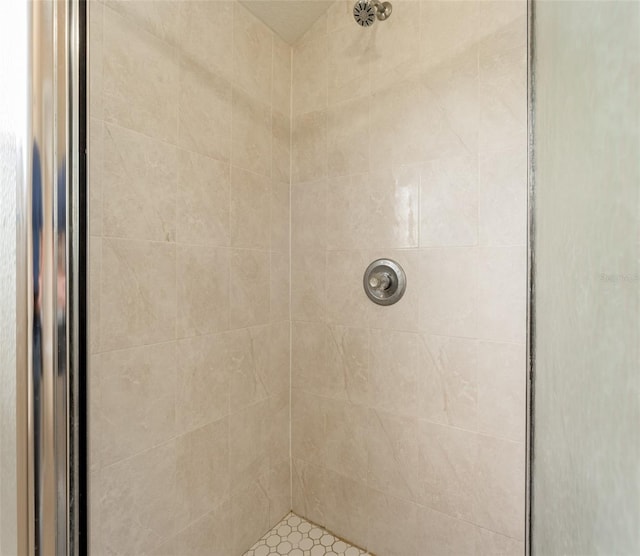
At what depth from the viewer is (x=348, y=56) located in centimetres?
133

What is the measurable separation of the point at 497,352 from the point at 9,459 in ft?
3.57

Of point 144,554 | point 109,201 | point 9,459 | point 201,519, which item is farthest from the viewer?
point 201,519

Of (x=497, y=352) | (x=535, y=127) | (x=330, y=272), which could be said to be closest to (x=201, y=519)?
Answer: (x=330, y=272)

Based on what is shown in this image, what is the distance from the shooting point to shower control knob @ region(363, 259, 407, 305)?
121 cm

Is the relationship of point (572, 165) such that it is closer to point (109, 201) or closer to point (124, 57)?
point (109, 201)

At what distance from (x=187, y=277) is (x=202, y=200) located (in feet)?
0.79

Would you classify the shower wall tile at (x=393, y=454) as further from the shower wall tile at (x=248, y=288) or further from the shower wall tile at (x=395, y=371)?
the shower wall tile at (x=248, y=288)

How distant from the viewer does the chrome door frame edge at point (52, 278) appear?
1.09 ft

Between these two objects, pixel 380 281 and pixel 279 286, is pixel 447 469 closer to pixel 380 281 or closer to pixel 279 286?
pixel 380 281

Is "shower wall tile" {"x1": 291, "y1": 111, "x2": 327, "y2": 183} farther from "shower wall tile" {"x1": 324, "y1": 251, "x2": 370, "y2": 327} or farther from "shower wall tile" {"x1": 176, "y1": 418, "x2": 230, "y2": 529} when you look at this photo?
"shower wall tile" {"x1": 176, "y1": 418, "x2": 230, "y2": 529}

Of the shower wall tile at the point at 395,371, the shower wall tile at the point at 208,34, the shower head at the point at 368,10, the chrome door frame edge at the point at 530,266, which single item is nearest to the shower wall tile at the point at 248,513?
the shower wall tile at the point at 395,371

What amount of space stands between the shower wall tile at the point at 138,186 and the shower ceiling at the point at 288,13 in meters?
0.67

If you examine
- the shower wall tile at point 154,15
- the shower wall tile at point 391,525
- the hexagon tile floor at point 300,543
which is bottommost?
the hexagon tile floor at point 300,543

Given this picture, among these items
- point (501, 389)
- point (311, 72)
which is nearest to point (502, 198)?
point (501, 389)
